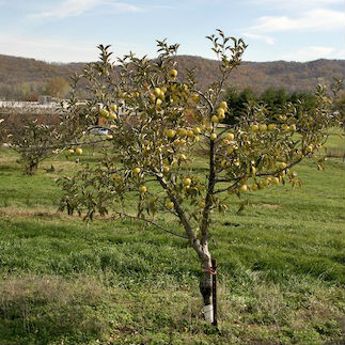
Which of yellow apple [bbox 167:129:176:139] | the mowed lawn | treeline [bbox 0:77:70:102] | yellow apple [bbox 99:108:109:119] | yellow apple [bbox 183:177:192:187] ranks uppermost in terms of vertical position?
treeline [bbox 0:77:70:102]

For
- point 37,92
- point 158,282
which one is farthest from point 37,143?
point 37,92

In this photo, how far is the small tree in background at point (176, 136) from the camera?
609 cm

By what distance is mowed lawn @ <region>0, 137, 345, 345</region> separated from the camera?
687 centimetres

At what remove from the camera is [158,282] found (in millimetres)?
9273

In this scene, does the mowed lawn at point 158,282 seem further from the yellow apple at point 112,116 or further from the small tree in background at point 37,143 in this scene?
the yellow apple at point 112,116


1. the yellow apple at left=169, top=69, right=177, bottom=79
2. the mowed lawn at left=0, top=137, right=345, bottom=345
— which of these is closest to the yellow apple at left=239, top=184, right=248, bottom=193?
the yellow apple at left=169, top=69, right=177, bottom=79

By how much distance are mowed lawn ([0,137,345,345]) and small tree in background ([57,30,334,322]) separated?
1.42 m

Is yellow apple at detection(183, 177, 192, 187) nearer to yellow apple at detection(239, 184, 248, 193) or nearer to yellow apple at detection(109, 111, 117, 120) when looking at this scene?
yellow apple at detection(239, 184, 248, 193)

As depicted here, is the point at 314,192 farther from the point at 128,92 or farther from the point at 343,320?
the point at 128,92

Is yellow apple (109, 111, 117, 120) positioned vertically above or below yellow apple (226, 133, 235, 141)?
above

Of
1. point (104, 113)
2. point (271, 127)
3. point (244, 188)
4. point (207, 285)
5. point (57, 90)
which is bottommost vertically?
point (207, 285)

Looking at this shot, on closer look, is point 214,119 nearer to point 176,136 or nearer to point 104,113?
point 176,136

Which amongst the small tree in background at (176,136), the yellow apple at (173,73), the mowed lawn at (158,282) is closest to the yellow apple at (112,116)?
the small tree in background at (176,136)

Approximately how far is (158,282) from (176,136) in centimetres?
376
